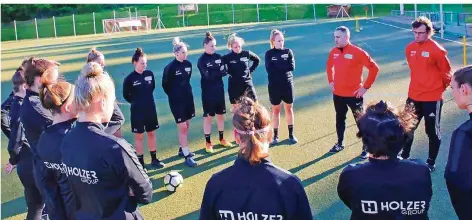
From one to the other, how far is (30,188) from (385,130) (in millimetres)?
3851

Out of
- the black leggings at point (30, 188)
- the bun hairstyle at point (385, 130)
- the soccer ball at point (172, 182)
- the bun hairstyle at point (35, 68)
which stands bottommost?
the soccer ball at point (172, 182)

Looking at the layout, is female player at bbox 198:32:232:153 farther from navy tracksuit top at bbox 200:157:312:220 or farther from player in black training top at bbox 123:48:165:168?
navy tracksuit top at bbox 200:157:312:220

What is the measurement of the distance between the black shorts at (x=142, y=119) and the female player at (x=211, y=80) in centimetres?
120

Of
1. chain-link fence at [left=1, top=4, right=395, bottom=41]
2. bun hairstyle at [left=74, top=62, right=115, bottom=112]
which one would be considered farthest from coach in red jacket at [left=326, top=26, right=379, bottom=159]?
chain-link fence at [left=1, top=4, right=395, bottom=41]

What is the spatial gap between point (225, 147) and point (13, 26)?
49247 millimetres

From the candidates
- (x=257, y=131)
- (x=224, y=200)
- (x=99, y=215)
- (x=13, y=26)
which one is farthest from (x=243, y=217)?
(x=13, y=26)

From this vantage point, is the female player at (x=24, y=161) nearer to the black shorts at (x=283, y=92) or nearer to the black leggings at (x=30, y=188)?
the black leggings at (x=30, y=188)

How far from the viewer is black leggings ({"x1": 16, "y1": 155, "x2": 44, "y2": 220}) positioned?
201 inches

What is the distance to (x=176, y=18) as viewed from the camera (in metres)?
52.9

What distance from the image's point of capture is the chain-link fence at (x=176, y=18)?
164 ft

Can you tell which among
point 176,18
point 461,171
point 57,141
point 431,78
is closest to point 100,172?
point 57,141

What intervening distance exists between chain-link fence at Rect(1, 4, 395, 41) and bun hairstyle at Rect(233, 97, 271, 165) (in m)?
46.5

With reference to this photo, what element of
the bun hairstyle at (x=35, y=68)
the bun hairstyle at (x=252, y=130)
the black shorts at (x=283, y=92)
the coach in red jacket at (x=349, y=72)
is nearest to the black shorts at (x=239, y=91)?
the black shorts at (x=283, y=92)

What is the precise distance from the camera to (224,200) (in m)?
3.04
